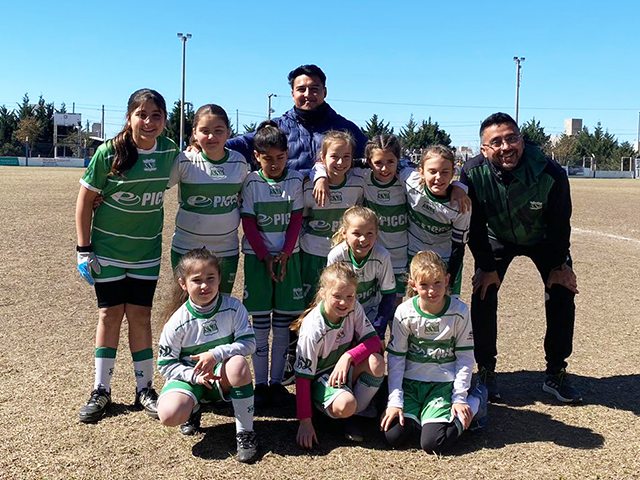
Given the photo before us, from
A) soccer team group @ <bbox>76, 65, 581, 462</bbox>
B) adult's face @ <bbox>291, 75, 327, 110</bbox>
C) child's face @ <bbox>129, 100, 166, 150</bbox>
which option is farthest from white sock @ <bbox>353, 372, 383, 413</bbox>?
adult's face @ <bbox>291, 75, 327, 110</bbox>

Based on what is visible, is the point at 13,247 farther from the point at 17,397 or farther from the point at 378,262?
the point at 378,262

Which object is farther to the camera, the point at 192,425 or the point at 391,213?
the point at 391,213

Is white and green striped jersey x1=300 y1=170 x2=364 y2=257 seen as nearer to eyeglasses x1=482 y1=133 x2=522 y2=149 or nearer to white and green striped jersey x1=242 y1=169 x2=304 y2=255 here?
white and green striped jersey x1=242 y1=169 x2=304 y2=255

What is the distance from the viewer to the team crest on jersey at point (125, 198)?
404 cm

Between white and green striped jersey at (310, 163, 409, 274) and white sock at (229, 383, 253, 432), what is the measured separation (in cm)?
150

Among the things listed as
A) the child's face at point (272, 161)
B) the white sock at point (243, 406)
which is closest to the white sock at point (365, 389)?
the white sock at point (243, 406)

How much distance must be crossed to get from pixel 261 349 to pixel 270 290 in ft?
1.31

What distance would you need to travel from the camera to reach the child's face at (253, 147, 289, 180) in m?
4.29

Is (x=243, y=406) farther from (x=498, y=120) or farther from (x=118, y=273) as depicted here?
(x=498, y=120)

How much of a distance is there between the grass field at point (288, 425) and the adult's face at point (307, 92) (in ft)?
7.29

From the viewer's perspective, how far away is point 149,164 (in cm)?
410

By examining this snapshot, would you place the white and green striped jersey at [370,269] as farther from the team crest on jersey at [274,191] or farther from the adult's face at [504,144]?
the adult's face at [504,144]

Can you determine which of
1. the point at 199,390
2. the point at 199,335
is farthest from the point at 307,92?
the point at 199,390

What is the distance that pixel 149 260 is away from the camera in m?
4.15
